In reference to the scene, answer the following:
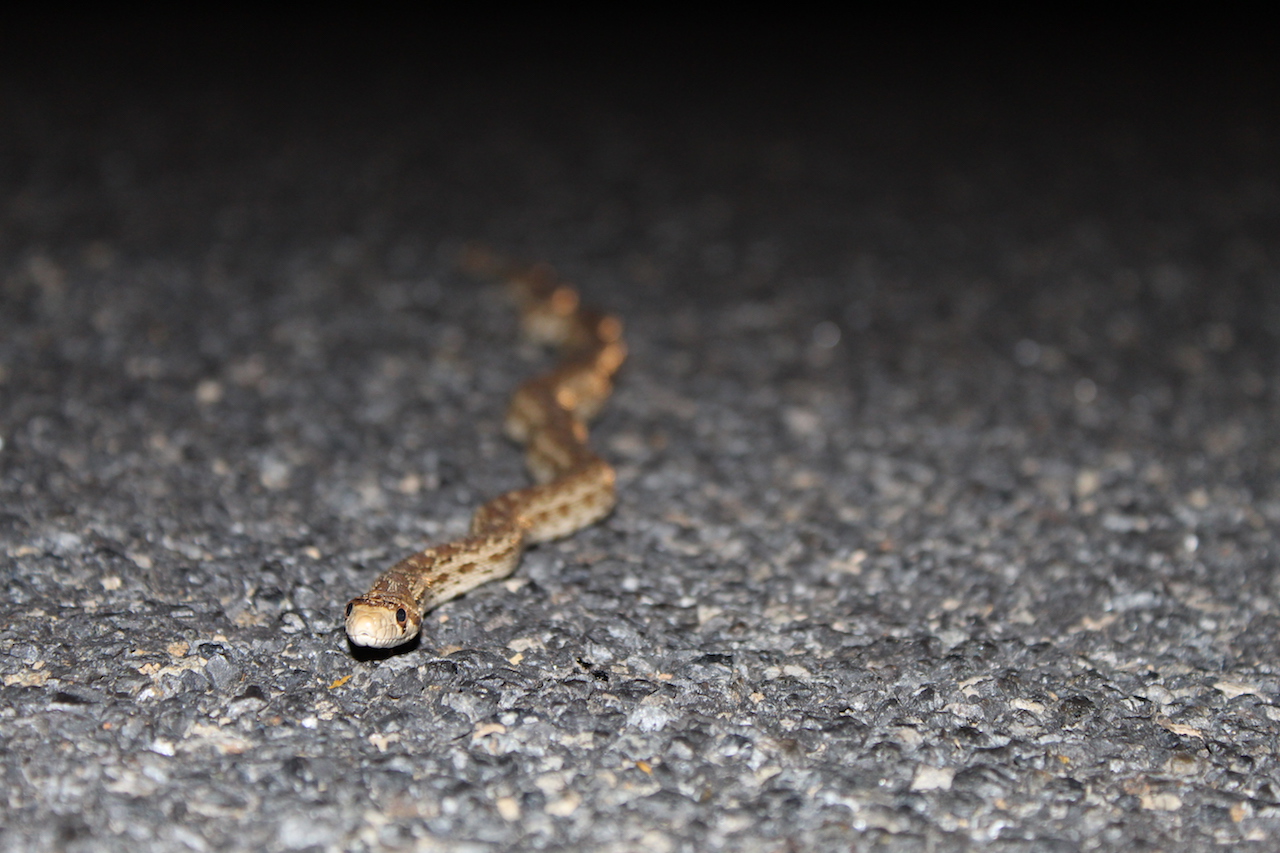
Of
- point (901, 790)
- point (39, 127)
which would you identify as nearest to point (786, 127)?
point (39, 127)

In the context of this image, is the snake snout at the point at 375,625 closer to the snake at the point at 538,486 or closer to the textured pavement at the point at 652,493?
the snake at the point at 538,486

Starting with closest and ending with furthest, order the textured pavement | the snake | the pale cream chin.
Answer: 1. the textured pavement
2. the pale cream chin
3. the snake

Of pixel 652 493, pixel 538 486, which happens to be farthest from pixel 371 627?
pixel 652 493

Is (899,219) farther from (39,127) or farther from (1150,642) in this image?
(39,127)

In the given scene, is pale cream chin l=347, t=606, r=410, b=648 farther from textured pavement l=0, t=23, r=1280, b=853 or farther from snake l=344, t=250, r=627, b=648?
textured pavement l=0, t=23, r=1280, b=853

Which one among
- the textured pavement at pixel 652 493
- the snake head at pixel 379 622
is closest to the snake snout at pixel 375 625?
the snake head at pixel 379 622

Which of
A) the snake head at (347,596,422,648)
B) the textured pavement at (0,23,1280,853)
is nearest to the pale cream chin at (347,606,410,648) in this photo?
the snake head at (347,596,422,648)

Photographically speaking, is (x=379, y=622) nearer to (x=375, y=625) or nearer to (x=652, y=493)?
(x=375, y=625)
